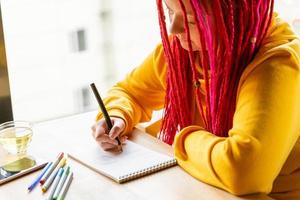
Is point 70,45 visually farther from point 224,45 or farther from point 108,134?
point 224,45

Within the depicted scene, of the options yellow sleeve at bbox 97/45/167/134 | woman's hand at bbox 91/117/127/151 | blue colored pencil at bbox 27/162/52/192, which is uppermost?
yellow sleeve at bbox 97/45/167/134

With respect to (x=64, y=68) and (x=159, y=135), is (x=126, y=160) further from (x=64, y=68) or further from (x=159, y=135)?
(x=64, y=68)

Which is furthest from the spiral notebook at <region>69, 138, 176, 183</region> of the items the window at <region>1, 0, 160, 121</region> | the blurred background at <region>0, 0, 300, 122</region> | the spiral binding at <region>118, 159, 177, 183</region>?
the window at <region>1, 0, 160, 121</region>

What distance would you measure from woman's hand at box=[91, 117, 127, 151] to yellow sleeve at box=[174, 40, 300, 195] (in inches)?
7.4

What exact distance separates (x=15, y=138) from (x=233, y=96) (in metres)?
0.49

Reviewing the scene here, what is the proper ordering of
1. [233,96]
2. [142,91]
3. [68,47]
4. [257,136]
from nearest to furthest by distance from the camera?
1. [257,136]
2. [233,96]
3. [142,91]
4. [68,47]

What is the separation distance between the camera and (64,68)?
1.96 m

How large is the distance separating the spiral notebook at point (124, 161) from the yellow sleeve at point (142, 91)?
14cm

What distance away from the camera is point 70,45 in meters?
2.01

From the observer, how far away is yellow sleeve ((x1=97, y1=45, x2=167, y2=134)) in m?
1.23

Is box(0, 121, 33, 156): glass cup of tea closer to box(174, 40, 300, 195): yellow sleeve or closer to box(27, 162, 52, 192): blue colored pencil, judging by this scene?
box(27, 162, 52, 192): blue colored pencil

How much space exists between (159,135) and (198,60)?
0.24m

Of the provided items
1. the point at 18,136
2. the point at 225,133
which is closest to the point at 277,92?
the point at 225,133

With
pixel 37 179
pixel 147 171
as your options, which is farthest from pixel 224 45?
pixel 37 179
